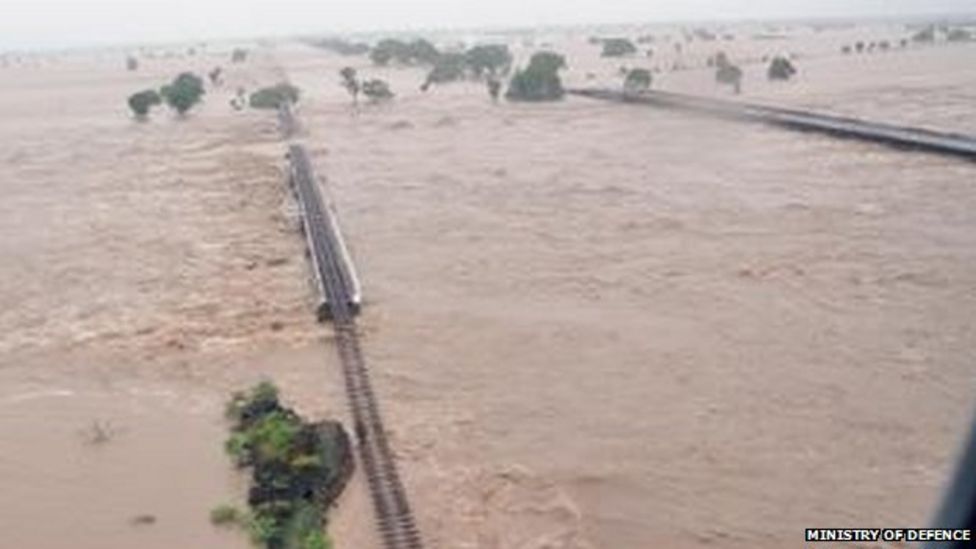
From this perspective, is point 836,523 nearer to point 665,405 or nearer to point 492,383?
point 665,405

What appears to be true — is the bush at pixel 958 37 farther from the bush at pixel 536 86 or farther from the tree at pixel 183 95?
the tree at pixel 183 95

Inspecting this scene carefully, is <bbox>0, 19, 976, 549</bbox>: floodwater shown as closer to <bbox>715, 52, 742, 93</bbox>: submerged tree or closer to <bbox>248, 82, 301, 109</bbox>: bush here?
<bbox>715, 52, 742, 93</bbox>: submerged tree

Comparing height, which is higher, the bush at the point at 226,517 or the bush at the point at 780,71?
the bush at the point at 226,517

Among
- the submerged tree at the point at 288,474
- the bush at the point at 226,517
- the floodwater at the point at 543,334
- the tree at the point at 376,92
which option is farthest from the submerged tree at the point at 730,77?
the bush at the point at 226,517

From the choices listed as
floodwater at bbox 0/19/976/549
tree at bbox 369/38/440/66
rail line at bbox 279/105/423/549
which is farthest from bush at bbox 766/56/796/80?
rail line at bbox 279/105/423/549

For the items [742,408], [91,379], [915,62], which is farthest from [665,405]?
[915,62]

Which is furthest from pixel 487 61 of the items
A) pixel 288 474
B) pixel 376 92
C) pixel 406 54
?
pixel 288 474
